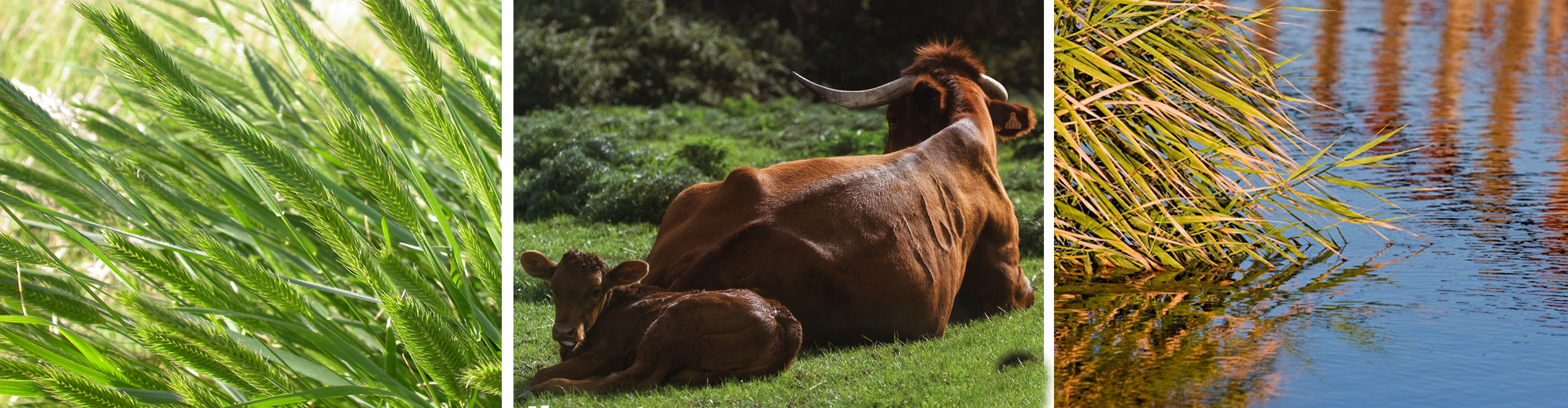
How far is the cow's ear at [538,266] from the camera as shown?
1758 mm

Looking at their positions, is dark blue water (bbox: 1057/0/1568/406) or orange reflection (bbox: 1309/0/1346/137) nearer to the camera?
dark blue water (bbox: 1057/0/1568/406)

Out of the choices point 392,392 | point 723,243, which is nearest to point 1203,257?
point 723,243

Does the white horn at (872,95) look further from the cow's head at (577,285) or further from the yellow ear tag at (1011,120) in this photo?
the cow's head at (577,285)

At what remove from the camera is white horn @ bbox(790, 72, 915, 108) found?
6.99 feet

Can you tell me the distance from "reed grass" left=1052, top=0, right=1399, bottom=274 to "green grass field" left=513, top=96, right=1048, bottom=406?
689 mm

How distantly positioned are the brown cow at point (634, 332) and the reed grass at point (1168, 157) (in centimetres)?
147

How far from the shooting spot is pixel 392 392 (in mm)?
1467

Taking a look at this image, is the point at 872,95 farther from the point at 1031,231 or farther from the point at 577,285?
the point at 577,285

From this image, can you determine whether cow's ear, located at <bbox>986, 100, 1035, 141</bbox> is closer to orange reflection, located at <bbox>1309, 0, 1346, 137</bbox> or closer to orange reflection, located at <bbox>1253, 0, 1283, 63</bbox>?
orange reflection, located at <bbox>1309, 0, 1346, 137</bbox>

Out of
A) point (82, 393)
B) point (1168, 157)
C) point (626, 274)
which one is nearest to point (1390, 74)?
point (1168, 157)

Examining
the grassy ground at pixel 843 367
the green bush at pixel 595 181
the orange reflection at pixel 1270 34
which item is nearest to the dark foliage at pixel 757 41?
the green bush at pixel 595 181

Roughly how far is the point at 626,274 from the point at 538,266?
0.59ft

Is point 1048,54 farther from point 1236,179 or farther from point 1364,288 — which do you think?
point 1236,179

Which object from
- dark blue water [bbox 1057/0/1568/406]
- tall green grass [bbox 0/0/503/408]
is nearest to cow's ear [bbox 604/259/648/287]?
tall green grass [bbox 0/0/503/408]
